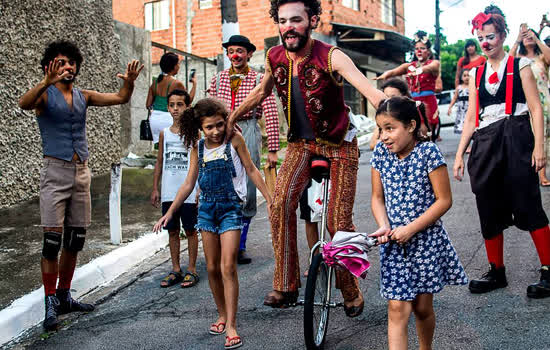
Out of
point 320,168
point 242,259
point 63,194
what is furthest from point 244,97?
point 320,168

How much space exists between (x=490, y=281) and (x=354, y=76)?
2054 mm

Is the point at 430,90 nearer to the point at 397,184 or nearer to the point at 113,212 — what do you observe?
the point at 113,212

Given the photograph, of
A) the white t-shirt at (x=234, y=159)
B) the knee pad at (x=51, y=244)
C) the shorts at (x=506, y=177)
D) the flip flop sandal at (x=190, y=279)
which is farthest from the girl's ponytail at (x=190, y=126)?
the shorts at (x=506, y=177)

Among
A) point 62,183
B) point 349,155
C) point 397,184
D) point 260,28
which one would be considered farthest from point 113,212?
point 260,28

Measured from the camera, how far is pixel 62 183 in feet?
15.1

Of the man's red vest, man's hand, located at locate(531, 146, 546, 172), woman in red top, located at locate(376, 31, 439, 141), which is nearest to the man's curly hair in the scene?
the man's red vest

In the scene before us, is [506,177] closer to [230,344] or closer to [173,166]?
[230,344]

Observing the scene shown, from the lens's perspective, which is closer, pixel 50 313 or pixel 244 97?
pixel 50 313

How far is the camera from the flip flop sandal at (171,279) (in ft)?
17.7

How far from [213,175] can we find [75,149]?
119 centimetres

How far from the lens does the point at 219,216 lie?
4172 millimetres

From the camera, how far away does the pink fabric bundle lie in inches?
124

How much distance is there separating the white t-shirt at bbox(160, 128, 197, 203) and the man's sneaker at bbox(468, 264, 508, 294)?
2.55 m

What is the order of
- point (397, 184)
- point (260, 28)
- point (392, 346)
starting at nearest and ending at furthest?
point (392, 346) → point (397, 184) → point (260, 28)
